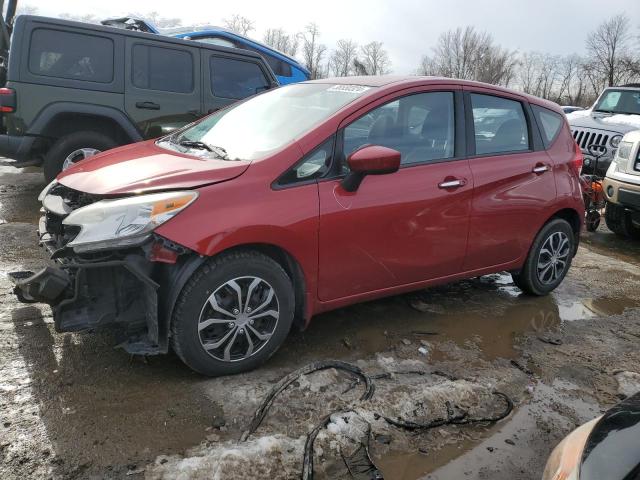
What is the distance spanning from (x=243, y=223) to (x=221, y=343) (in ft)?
2.15

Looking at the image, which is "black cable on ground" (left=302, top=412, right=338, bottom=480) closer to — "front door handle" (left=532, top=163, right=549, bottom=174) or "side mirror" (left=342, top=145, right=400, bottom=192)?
"side mirror" (left=342, top=145, right=400, bottom=192)

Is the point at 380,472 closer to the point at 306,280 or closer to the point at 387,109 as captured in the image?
the point at 306,280

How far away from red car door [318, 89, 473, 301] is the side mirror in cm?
7

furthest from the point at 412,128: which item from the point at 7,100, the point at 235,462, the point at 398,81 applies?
the point at 7,100

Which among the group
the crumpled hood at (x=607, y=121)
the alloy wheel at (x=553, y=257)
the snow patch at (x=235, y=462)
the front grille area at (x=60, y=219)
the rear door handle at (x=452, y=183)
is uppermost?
the crumpled hood at (x=607, y=121)

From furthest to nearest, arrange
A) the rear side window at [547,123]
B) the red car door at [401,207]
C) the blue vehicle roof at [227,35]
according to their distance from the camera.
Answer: the blue vehicle roof at [227,35]
the rear side window at [547,123]
the red car door at [401,207]

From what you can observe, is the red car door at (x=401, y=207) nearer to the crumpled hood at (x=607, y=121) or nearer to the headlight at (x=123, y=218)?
the headlight at (x=123, y=218)

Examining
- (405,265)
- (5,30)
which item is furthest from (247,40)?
(405,265)


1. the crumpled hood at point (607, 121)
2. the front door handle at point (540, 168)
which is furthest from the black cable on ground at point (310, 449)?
the crumpled hood at point (607, 121)

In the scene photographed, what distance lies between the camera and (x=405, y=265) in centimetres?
353

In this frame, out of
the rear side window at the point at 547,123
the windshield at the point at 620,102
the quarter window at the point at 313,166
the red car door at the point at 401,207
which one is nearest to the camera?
the quarter window at the point at 313,166

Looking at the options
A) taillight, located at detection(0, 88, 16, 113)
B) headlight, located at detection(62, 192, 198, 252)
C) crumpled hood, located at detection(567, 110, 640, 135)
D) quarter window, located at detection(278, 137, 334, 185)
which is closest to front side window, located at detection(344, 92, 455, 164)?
quarter window, located at detection(278, 137, 334, 185)

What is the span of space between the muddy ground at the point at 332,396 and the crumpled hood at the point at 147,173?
97cm

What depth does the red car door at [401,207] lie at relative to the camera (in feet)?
10.4
